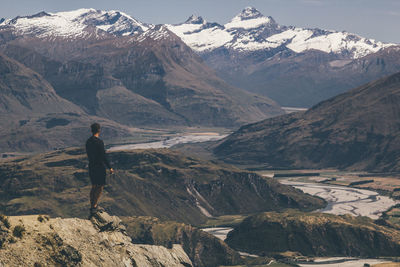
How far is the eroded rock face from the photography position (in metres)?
61.0

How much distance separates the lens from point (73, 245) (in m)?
64.9

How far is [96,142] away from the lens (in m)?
67.8

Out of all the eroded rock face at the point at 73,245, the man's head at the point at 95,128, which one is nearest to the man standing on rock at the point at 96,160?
the man's head at the point at 95,128

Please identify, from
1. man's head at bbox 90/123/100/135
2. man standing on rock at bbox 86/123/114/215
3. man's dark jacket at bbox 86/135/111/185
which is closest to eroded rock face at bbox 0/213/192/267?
man standing on rock at bbox 86/123/114/215

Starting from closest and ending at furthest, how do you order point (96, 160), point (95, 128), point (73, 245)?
point (73, 245), point (95, 128), point (96, 160)

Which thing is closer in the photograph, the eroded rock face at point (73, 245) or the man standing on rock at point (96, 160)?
the eroded rock face at point (73, 245)

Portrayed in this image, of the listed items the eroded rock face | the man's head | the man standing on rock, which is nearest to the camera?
the eroded rock face

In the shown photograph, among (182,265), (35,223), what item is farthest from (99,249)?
(182,265)

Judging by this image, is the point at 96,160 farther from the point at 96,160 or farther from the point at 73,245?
the point at 73,245

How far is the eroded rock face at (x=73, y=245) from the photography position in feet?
200

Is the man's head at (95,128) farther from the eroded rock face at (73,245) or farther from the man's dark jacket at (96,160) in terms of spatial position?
the eroded rock face at (73,245)

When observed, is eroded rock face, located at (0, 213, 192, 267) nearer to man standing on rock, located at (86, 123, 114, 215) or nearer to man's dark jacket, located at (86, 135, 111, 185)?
man standing on rock, located at (86, 123, 114, 215)

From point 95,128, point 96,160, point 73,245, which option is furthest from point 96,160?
point 73,245

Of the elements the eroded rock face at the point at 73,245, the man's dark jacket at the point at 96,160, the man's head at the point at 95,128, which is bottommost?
the eroded rock face at the point at 73,245
